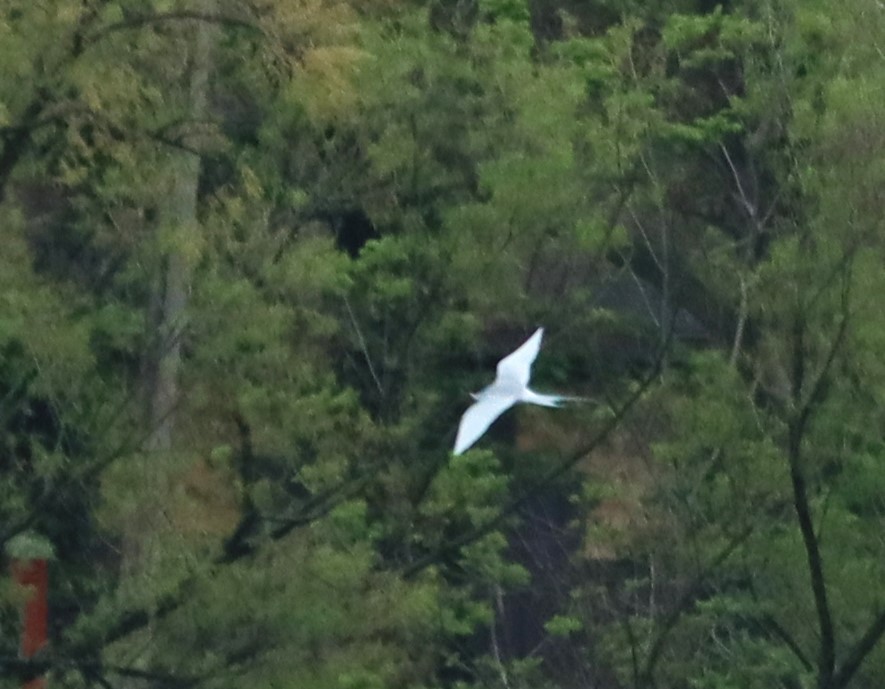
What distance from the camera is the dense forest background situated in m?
11.3

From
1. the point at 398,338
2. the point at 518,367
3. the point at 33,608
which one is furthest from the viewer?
the point at 398,338

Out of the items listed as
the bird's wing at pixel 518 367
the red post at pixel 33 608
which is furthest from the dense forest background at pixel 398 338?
the bird's wing at pixel 518 367

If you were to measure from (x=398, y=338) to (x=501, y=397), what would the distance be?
3367mm

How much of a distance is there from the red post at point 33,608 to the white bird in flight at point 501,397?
2666 mm

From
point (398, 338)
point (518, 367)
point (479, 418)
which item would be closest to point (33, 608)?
point (479, 418)

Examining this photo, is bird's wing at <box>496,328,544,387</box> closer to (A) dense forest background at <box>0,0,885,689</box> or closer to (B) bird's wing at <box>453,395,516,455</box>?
(B) bird's wing at <box>453,395,516,455</box>

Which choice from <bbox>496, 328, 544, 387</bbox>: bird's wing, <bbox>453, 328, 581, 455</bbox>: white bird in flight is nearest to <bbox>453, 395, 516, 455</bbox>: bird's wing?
<bbox>453, 328, 581, 455</bbox>: white bird in flight

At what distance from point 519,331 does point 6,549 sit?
15.2 ft

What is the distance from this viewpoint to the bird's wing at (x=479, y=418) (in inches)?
408

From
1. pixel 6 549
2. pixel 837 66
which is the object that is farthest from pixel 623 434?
pixel 6 549

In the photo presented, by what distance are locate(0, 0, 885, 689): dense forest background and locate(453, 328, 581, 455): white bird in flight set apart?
1.37 metres

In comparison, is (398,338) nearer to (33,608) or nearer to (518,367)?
(518,367)

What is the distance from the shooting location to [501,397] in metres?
11.0

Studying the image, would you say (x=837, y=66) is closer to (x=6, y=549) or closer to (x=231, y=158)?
(x=231, y=158)
